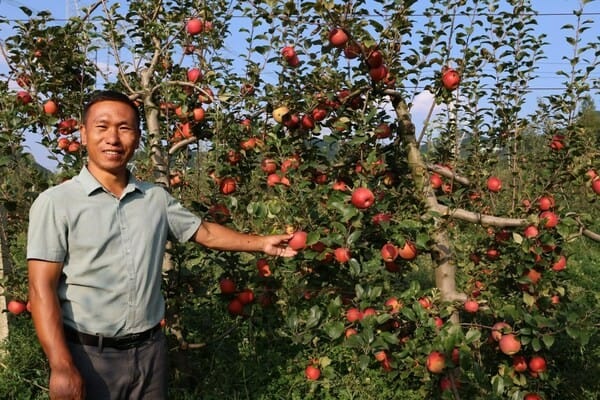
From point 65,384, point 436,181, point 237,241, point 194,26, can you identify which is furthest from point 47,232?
point 436,181

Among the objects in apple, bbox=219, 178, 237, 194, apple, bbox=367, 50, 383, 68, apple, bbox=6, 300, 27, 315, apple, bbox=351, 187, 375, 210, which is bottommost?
apple, bbox=6, 300, 27, 315

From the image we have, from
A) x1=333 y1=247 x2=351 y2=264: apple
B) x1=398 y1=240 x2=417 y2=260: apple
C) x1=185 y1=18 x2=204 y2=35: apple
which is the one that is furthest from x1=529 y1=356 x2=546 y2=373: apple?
x1=185 y1=18 x2=204 y2=35: apple

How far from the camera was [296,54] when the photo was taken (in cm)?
253

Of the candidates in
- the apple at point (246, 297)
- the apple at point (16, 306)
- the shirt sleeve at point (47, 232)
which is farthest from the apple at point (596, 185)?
the apple at point (16, 306)

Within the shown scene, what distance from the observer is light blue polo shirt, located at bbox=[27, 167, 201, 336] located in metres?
1.61

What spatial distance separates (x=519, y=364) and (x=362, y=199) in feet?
3.90

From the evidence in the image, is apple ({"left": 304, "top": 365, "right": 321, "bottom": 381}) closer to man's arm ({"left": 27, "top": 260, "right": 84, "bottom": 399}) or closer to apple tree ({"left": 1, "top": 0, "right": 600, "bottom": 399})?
apple tree ({"left": 1, "top": 0, "right": 600, "bottom": 399})

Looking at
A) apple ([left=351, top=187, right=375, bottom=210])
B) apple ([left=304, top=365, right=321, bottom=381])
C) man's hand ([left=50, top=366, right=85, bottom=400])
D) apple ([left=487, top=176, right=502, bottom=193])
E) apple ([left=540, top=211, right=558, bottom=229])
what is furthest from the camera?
apple ([left=487, top=176, right=502, bottom=193])

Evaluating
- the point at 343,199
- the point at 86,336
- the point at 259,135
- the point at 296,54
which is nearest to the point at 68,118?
the point at 259,135

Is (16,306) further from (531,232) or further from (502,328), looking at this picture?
(531,232)

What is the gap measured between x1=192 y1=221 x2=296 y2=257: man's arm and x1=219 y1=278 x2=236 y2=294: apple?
1.68 ft

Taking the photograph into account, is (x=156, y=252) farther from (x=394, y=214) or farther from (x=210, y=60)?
(x=210, y=60)

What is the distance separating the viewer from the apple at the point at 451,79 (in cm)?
229

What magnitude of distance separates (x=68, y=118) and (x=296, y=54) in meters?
1.22
